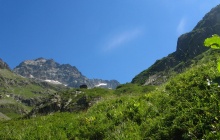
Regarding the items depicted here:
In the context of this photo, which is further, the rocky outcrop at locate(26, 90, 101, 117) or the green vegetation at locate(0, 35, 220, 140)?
the rocky outcrop at locate(26, 90, 101, 117)

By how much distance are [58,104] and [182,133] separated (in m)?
86.2

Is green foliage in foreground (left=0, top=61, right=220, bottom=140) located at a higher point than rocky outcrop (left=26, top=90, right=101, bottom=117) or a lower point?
lower

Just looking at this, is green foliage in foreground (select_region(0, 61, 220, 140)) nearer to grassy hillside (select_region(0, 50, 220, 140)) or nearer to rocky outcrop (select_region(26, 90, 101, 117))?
grassy hillside (select_region(0, 50, 220, 140))

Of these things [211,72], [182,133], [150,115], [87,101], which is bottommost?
[182,133]

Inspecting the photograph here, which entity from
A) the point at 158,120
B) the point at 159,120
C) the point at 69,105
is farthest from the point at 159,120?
the point at 69,105

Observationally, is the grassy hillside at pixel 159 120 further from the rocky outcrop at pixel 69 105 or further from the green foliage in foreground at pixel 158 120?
the rocky outcrop at pixel 69 105

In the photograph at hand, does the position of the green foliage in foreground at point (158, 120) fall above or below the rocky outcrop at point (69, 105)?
below

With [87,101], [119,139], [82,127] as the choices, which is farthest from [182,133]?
[87,101]

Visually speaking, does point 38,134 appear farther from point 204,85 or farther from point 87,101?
point 87,101

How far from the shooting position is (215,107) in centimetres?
965

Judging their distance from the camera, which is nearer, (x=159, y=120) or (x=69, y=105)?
(x=159, y=120)

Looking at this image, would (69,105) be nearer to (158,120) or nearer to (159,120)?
(158,120)

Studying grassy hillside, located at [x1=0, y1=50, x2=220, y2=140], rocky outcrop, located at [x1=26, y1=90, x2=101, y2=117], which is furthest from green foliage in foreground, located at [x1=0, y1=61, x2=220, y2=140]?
rocky outcrop, located at [x1=26, y1=90, x2=101, y2=117]

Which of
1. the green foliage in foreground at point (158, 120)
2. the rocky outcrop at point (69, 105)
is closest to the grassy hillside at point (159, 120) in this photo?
the green foliage in foreground at point (158, 120)
